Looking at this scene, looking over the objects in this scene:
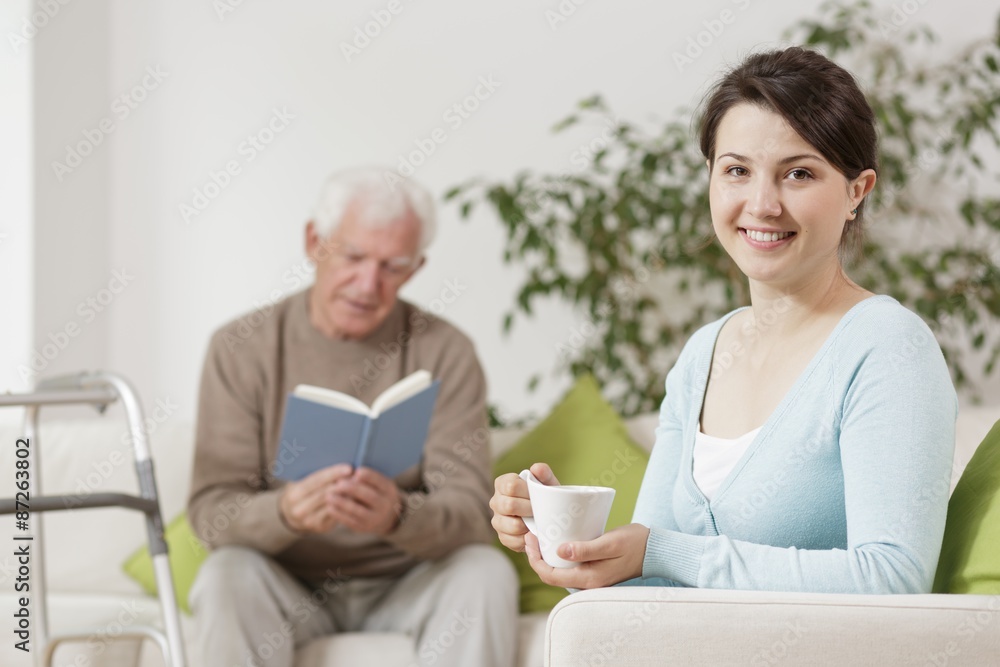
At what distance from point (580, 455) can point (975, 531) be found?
3.85 ft

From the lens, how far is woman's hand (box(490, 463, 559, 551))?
1.11m

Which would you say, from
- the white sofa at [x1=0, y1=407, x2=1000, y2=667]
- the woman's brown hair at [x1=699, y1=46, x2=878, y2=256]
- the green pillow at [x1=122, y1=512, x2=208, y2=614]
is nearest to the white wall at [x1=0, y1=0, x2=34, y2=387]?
the white sofa at [x1=0, y1=407, x2=1000, y2=667]

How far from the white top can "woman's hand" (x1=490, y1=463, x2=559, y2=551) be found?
21cm

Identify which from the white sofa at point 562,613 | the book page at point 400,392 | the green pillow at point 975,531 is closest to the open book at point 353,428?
the book page at point 400,392

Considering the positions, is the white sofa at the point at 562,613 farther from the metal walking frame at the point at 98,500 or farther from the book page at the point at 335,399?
the book page at the point at 335,399

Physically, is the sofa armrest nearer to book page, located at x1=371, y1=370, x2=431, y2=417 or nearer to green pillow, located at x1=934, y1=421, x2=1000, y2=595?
green pillow, located at x1=934, y1=421, x2=1000, y2=595

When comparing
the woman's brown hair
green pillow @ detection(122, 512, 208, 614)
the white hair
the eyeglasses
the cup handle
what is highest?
the woman's brown hair

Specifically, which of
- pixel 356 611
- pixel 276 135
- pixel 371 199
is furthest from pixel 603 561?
pixel 276 135

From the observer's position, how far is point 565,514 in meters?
1.03

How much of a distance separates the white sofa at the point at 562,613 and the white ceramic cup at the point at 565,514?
6 centimetres

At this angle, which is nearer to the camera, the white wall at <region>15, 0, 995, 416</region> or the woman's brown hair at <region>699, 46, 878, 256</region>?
the woman's brown hair at <region>699, 46, 878, 256</region>

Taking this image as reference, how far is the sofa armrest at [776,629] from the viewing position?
1.00 m

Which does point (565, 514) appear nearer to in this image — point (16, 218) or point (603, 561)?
point (603, 561)

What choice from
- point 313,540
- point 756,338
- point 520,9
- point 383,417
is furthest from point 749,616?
point 520,9
